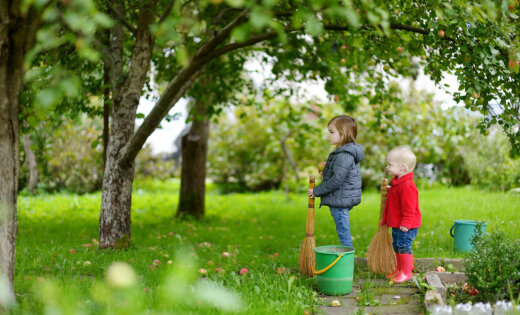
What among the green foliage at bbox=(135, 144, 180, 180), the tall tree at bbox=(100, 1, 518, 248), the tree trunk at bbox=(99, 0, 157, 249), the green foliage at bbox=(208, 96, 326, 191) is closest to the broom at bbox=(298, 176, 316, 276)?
the tall tree at bbox=(100, 1, 518, 248)

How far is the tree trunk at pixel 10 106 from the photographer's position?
270 centimetres

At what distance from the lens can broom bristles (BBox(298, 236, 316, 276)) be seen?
396 centimetres

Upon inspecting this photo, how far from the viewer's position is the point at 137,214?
8547 mm

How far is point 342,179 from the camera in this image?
3.93 metres

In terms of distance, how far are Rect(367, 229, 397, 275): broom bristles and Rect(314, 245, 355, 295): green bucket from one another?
61 centimetres

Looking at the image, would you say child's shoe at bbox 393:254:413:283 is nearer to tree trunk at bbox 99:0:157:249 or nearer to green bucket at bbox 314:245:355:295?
green bucket at bbox 314:245:355:295

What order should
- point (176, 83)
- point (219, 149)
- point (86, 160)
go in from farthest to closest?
point (219, 149) → point (86, 160) → point (176, 83)

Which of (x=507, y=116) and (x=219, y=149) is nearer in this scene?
(x=507, y=116)

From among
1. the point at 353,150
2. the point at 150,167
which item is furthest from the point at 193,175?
the point at 150,167

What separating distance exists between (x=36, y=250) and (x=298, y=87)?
14.4 feet

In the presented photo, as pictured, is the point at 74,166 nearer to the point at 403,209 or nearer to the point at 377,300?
the point at 403,209

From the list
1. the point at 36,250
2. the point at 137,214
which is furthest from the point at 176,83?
the point at 137,214

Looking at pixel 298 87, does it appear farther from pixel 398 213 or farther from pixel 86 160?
pixel 86 160

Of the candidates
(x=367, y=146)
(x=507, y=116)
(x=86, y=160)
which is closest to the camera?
(x=507, y=116)
